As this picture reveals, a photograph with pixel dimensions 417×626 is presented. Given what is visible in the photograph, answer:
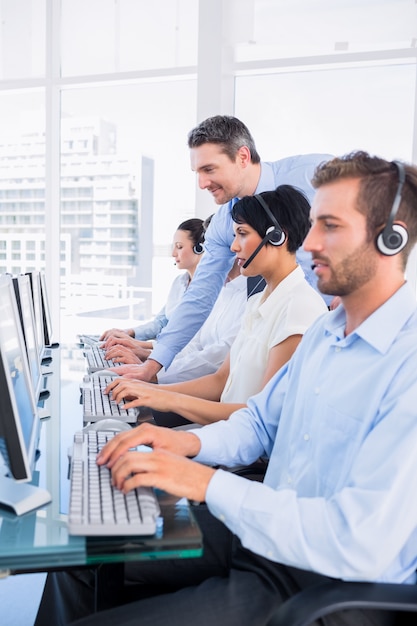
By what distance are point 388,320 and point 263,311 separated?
69 cm

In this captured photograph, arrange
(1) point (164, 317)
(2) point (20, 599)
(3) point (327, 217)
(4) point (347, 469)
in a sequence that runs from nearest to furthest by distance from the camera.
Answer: (4) point (347, 469), (3) point (327, 217), (2) point (20, 599), (1) point (164, 317)

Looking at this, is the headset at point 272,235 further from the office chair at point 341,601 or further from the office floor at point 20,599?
the office floor at point 20,599

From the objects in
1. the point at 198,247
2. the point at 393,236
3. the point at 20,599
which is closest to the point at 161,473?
the point at 393,236

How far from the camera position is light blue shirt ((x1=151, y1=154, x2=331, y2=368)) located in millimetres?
2523

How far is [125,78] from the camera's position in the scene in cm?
484

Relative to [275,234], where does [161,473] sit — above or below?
below

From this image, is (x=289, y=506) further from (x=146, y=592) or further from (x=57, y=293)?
(x=57, y=293)

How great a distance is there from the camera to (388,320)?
1.13m

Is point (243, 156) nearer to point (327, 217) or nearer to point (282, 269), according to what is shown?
point (282, 269)

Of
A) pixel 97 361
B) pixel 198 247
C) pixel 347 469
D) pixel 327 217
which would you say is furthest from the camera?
pixel 198 247

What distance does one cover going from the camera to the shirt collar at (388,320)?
43.6 inches

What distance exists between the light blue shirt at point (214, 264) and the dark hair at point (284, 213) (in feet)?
1.71

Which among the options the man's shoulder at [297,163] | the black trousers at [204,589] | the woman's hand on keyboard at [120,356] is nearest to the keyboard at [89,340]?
the woman's hand on keyboard at [120,356]

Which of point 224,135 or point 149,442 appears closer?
point 149,442
